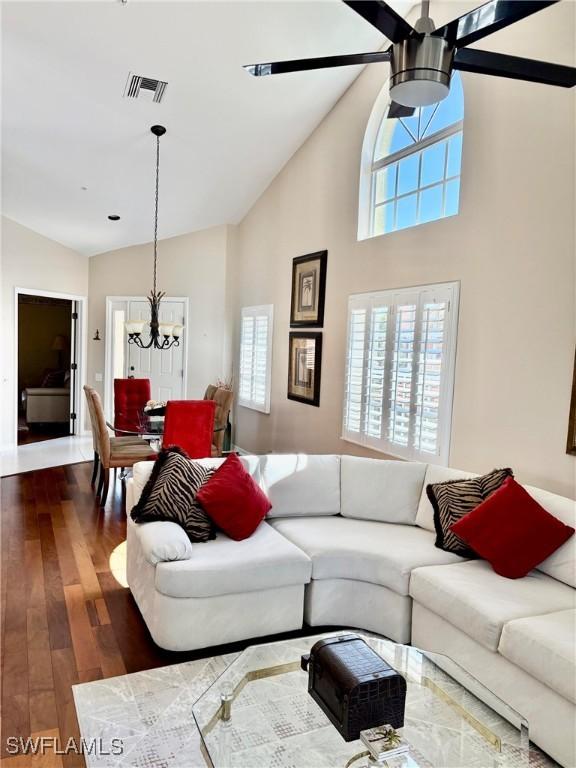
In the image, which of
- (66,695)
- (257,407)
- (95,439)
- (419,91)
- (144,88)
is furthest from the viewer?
(257,407)

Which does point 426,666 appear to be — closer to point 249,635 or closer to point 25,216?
point 249,635

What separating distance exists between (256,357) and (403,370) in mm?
3185

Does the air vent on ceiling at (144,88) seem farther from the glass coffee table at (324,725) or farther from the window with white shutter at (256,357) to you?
the glass coffee table at (324,725)

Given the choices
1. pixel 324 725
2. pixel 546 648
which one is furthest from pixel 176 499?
pixel 546 648

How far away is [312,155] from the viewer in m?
5.98

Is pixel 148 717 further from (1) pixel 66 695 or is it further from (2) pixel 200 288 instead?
(2) pixel 200 288

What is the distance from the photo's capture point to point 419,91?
2.28 m

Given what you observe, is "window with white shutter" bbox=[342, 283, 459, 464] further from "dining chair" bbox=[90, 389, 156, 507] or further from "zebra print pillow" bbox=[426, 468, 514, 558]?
"dining chair" bbox=[90, 389, 156, 507]

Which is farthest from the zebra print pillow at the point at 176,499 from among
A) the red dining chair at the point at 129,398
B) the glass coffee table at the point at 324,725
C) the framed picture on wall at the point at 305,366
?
the red dining chair at the point at 129,398

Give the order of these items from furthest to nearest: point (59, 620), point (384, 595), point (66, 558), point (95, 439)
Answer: point (95, 439)
point (66, 558)
point (59, 620)
point (384, 595)

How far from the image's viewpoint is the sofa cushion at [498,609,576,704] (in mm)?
2045

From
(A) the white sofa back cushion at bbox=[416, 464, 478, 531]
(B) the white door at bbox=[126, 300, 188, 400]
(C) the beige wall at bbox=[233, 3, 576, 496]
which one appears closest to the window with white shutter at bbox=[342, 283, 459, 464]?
(C) the beige wall at bbox=[233, 3, 576, 496]

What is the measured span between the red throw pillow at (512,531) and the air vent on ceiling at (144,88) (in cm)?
392

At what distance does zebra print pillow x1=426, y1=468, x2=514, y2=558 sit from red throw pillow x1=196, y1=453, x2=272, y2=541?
3.45ft
